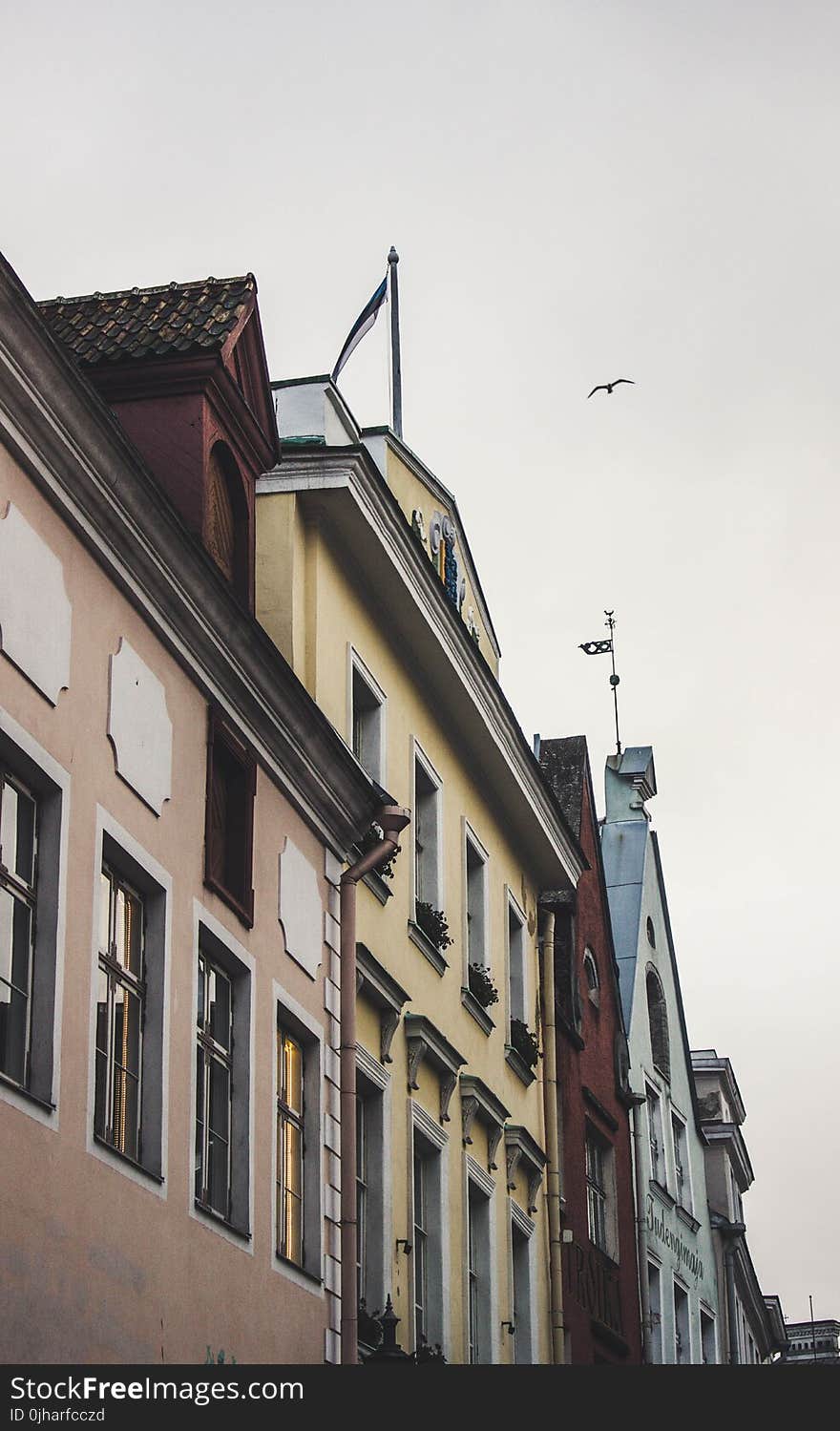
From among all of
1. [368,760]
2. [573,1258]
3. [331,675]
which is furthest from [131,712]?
[573,1258]

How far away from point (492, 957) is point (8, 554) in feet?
45.8

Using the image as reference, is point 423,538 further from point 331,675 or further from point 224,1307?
point 224,1307

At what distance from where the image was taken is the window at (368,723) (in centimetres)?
2306

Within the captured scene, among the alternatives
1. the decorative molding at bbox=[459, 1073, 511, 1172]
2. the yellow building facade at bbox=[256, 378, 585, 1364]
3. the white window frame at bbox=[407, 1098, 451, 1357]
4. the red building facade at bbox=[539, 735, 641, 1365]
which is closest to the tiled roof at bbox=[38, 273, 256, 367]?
the yellow building facade at bbox=[256, 378, 585, 1364]

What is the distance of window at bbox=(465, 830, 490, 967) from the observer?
26891 mm

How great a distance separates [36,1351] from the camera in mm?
13391

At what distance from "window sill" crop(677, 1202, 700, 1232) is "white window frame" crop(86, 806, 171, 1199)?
23.3 meters

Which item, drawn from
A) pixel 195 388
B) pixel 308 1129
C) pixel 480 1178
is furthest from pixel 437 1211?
pixel 195 388

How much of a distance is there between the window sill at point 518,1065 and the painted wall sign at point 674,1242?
7730mm

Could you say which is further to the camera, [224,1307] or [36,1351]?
[224,1307]

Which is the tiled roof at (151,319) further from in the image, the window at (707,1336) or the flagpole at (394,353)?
the window at (707,1336)

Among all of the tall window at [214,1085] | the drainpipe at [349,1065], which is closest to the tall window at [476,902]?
the drainpipe at [349,1065]

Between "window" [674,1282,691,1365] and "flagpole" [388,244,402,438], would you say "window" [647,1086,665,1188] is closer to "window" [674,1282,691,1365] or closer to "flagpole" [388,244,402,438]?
"window" [674,1282,691,1365]

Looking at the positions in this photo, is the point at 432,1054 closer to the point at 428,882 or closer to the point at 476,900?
the point at 428,882
